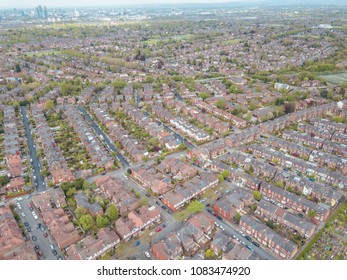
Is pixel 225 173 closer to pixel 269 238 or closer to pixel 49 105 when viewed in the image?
pixel 269 238

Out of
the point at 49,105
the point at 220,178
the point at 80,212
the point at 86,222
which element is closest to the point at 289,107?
the point at 220,178

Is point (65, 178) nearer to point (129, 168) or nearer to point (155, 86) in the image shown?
point (129, 168)

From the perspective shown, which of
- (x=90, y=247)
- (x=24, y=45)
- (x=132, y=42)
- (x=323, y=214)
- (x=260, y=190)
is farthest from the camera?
(x=132, y=42)

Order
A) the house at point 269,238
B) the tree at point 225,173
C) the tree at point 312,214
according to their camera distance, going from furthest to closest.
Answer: the tree at point 225,173
the tree at point 312,214
the house at point 269,238

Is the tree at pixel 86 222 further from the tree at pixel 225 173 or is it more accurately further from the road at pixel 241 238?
the tree at pixel 225 173

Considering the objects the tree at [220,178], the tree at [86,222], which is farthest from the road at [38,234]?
the tree at [220,178]

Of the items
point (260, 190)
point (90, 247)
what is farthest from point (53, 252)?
point (260, 190)
